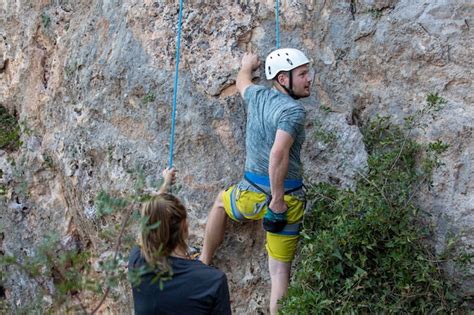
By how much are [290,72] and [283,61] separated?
10 cm

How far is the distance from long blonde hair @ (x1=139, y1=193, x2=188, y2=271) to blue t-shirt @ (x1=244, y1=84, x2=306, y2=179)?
5.87ft

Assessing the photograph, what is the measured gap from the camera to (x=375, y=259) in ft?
17.6

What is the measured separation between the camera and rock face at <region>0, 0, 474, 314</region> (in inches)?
228

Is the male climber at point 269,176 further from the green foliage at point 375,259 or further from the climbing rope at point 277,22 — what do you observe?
the climbing rope at point 277,22

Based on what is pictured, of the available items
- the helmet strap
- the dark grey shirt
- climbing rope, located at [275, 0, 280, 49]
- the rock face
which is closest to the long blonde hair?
the dark grey shirt

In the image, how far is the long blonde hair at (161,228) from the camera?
353 cm

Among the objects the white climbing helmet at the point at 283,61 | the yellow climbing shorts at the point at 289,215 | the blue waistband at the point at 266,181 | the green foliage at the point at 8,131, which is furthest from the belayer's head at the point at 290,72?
the green foliage at the point at 8,131

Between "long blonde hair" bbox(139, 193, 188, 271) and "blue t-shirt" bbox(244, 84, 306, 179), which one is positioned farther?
"blue t-shirt" bbox(244, 84, 306, 179)

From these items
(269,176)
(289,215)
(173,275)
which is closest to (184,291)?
(173,275)

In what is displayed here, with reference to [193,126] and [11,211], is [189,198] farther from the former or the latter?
[11,211]

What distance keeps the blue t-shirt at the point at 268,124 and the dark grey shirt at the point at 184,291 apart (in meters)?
1.82

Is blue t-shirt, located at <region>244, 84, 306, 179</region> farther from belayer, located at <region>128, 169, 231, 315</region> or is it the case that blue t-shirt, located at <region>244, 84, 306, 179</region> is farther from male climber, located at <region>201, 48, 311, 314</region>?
belayer, located at <region>128, 169, 231, 315</region>

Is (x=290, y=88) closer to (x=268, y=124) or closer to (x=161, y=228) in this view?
(x=268, y=124)

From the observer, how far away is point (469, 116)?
5.68 m
